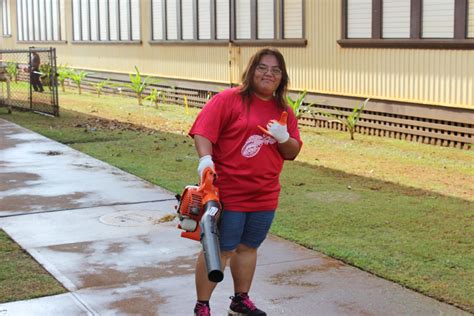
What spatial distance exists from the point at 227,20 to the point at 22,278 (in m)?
13.9

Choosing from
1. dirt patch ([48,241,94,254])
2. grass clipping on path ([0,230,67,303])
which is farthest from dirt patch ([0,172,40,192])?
grass clipping on path ([0,230,67,303])

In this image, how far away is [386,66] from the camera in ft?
47.2

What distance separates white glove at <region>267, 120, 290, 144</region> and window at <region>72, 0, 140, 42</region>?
20246 millimetres

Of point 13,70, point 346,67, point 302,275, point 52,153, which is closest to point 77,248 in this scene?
point 302,275

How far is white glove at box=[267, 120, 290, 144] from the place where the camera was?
4859 mm

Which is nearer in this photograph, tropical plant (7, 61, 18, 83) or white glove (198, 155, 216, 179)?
white glove (198, 155, 216, 179)

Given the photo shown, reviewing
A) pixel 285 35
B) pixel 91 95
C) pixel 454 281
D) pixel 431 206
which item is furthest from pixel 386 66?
pixel 91 95

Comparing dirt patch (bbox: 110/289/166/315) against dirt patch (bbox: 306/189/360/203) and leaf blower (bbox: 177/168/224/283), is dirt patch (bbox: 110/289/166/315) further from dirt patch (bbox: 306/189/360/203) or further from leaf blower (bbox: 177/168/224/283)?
dirt patch (bbox: 306/189/360/203)

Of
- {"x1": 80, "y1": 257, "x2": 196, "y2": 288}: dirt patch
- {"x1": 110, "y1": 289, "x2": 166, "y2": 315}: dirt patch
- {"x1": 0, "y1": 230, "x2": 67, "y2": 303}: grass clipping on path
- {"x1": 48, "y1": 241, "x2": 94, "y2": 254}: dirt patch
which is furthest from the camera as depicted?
{"x1": 48, "y1": 241, "x2": 94, "y2": 254}: dirt patch

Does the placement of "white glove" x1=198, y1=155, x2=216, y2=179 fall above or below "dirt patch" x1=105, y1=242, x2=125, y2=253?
above

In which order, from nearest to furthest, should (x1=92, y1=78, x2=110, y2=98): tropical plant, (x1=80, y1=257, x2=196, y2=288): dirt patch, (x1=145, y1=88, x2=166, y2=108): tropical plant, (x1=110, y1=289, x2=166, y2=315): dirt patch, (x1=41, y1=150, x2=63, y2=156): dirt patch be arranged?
(x1=110, y1=289, x2=166, y2=315): dirt patch → (x1=80, y1=257, x2=196, y2=288): dirt patch → (x1=41, y1=150, x2=63, y2=156): dirt patch → (x1=145, y1=88, x2=166, y2=108): tropical plant → (x1=92, y1=78, x2=110, y2=98): tropical plant

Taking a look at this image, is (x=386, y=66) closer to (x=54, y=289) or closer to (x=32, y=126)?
(x=32, y=126)

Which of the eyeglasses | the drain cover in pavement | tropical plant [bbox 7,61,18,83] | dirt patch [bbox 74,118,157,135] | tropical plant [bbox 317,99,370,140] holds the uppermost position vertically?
the eyeglasses

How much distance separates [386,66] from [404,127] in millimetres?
1072
